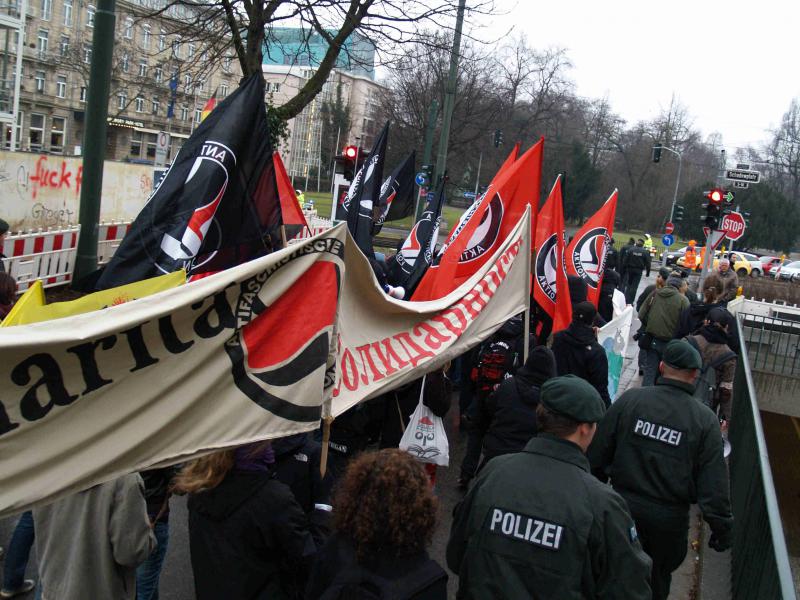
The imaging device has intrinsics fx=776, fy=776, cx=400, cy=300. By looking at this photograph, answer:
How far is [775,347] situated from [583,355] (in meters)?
8.16

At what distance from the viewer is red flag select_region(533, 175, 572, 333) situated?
6609mm

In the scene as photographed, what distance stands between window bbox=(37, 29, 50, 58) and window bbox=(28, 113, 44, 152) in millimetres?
5127

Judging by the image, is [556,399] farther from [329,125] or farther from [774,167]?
[774,167]

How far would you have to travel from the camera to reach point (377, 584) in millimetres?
2439

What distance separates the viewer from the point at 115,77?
40.7 metres

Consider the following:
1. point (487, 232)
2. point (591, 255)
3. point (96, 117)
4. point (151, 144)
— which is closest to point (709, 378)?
point (591, 255)

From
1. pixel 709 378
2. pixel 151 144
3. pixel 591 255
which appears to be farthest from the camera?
pixel 151 144

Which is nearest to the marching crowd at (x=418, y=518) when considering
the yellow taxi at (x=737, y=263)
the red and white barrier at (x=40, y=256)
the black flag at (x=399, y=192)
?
the black flag at (x=399, y=192)

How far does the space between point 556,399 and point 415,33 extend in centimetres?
1185

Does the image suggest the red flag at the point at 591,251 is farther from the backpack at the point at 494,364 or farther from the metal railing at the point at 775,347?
the metal railing at the point at 775,347

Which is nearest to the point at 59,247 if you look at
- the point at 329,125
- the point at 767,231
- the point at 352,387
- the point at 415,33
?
the point at 415,33

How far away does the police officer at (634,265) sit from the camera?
1728cm

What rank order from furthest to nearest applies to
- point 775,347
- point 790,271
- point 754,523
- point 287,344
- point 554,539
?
point 790,271 < point 775,347 < point 754,523 < point 287,344 < point 554,539

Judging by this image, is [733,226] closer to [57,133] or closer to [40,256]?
[40,256]
